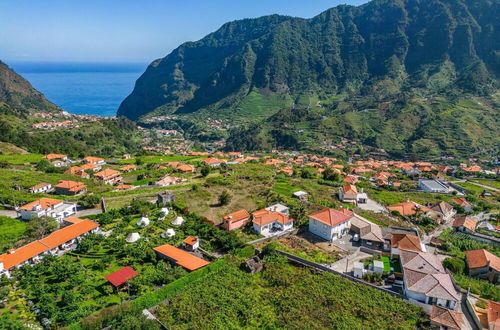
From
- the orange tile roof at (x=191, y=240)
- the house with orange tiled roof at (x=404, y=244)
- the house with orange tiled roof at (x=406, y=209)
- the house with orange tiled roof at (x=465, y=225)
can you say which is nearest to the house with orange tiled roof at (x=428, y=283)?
the house with orange tiled roof at (x=404, y=244)

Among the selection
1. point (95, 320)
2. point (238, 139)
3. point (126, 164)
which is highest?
point (95, 320)

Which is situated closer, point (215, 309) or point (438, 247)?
point (215, 309)

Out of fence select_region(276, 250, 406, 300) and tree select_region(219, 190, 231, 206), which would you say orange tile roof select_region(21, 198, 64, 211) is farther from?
fence select_region(276, 250, 406, 300)

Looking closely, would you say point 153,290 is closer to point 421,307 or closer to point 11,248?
point 11,248

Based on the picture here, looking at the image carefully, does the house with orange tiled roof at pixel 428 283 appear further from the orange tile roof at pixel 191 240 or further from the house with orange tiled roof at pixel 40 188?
the house with orange tiled roof at pixel 40 188

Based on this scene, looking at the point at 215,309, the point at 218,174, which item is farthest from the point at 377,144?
the point at 215,309

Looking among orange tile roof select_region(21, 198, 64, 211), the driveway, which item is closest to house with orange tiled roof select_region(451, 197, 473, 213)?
the driveway

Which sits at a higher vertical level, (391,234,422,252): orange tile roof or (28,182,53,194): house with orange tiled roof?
(391,234,422,252): orange tile roof

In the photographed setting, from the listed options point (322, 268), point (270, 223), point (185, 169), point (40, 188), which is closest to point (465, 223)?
point (322, 268)
